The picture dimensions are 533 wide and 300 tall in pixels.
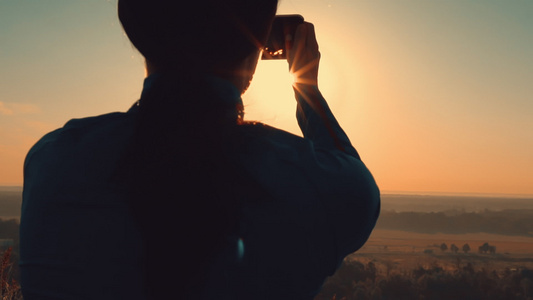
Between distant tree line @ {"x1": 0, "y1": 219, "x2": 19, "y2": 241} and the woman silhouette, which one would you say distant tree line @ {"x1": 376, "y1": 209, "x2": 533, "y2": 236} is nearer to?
distant tree line @ {"x1": 0, "y1": 219, "x2": 19, "y2": 241}

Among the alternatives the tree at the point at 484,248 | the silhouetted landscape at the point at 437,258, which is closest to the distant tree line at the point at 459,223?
the silhouetted landscape at the point at 437,258

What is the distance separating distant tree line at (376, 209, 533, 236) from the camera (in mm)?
129625

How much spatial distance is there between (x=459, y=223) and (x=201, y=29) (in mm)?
148010

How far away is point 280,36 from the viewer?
1.45m

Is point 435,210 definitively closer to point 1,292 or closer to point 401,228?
point 401,228

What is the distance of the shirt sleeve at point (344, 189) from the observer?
1.03 meters

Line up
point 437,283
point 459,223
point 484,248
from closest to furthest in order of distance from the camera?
1. point 437,283
2. point 484,248
3. point 459,223

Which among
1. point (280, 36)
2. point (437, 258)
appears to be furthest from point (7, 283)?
point (437, 258)

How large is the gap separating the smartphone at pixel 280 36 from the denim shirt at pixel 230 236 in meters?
0.42

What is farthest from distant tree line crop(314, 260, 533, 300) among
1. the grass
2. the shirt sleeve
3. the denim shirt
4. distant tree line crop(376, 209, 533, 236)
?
distant tree line crop(376, 209, 533, 236)

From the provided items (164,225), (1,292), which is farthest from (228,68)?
(1,292)

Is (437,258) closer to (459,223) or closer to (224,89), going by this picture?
(459,223)

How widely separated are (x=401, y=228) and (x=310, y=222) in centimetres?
13466

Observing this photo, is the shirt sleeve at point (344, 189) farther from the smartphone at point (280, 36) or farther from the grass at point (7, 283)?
the grass at point (7, 283)
